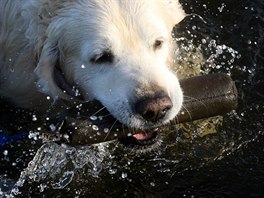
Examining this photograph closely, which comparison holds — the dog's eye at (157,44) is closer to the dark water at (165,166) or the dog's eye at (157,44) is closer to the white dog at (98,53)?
the white dog at (98,53)

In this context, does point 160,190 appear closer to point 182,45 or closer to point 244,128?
point 244,128

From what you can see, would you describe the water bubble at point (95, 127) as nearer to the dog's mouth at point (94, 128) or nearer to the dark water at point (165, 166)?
the dog's mouth at point (94, 128)

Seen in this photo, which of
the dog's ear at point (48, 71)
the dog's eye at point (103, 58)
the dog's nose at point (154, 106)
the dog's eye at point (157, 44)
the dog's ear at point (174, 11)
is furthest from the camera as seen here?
the dog's ear at point (174, 11)

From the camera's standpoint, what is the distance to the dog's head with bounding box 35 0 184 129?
400cm

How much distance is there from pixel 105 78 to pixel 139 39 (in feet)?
1.28

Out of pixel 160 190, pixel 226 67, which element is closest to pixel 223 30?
pixel 226 67

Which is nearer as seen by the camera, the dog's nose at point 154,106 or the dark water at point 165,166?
the dog's nose at point 154,106

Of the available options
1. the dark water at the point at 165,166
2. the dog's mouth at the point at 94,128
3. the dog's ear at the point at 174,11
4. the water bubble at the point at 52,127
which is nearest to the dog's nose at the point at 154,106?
the dog's mouth at the point at 94,128

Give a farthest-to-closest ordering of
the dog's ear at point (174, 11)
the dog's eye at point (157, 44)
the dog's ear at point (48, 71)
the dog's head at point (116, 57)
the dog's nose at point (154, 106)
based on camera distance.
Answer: the dog's ear at point (174, 11)
the dog's ear at point (48, 71)
the dog's eye at point (157, 44)
the dog's head at point (116, 57)
the dog's nose at point (154, 106)

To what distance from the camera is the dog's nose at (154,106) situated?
3.88m

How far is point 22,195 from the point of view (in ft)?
16.0

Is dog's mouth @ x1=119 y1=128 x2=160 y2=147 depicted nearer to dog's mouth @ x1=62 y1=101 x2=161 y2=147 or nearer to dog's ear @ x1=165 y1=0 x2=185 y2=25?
dog's mouth @ x1=62 y1=101 x2=161 y2=147

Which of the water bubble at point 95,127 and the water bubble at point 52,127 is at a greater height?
the water bubble at point 52,127

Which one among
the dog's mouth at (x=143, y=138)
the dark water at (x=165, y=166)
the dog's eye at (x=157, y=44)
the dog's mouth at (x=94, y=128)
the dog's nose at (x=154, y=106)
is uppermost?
the dog's eye at (x=157, y=44)
